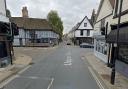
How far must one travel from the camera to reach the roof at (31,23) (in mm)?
64625

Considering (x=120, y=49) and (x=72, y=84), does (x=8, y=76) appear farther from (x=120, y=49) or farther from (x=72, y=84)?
(x=120, y=49)

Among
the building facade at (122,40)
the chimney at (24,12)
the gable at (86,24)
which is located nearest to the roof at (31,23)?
the chimney at (24,12)

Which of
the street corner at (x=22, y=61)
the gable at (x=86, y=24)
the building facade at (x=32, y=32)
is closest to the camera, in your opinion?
the street corner at (x=22, y=61)

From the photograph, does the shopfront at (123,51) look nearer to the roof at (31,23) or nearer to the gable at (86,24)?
the roof at (31,23)

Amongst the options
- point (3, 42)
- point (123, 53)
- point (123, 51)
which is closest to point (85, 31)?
point (3, 42)

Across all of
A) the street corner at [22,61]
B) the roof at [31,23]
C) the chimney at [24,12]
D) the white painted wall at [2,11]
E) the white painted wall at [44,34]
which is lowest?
the street corner at [22,61]

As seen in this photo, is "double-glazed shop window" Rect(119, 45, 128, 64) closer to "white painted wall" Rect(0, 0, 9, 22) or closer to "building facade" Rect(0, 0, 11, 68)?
"building facade" Rect(0, 0, 11, 68)

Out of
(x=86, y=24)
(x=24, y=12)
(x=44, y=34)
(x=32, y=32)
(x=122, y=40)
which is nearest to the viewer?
(x=122, y=40)

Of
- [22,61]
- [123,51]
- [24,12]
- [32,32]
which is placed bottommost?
[22,61]

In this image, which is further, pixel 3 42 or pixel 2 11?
pixel 2 11

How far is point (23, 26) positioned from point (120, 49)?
159 ft

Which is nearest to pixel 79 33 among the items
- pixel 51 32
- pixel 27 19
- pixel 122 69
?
pixel 51 32

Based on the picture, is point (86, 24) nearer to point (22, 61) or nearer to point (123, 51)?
point (22, 61)

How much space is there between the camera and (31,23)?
66.7 metres
